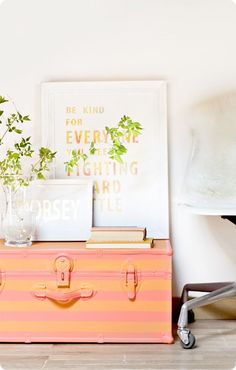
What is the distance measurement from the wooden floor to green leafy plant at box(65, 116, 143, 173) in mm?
749

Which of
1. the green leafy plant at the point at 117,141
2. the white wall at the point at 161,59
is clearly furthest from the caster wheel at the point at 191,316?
the green leafy plant at the point at 117,141

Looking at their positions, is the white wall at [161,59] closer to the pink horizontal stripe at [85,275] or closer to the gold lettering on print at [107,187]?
the gold lettering on print at [107,187]

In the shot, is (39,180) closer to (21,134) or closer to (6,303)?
(21,134)

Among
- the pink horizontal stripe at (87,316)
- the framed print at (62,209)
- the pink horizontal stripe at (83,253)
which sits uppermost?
the framed print at (62,209)

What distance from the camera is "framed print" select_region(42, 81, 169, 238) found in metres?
2.27

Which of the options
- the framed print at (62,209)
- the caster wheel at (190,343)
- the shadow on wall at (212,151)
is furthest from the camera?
the framed print at (62,209)

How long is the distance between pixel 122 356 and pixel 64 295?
322 millimetres

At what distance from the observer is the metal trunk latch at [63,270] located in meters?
1.98

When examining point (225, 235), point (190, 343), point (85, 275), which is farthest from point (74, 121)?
point (190, 343)

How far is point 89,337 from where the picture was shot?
1.99m

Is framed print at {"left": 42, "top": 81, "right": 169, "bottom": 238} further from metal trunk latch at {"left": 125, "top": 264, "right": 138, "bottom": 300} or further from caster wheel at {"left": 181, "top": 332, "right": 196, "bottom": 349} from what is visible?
caster wheel at {"left": 181, "top": 332, "right": 196, "bottom": 349}

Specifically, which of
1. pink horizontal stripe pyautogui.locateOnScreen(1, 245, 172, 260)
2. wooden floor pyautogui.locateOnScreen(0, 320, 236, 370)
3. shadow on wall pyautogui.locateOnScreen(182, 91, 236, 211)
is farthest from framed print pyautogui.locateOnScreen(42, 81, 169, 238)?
wooden floor pyautogui.locateOnScreen(0, 320, 236, 370)

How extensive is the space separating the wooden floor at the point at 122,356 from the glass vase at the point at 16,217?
424 mm

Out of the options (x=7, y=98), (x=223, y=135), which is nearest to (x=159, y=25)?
(x=223, y=135)
